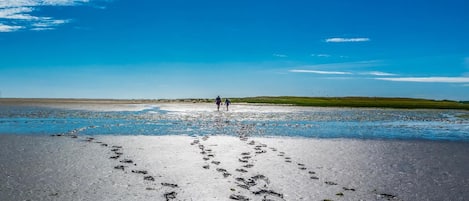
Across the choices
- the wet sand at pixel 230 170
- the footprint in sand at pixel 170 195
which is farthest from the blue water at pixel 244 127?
the footprint in sand at pixel 170 195

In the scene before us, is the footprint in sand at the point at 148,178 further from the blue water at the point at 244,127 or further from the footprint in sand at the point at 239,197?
the blue water at the point at 244,127

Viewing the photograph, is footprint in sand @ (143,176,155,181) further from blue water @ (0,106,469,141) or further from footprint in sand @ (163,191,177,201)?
blue water @ (0,106,469,141)

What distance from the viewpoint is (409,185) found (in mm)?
12008

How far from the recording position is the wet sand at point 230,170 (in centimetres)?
1085

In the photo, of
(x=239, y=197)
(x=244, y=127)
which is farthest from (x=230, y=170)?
(x=244, y=127)

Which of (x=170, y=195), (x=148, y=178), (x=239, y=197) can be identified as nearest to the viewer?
(x=239, y=197)

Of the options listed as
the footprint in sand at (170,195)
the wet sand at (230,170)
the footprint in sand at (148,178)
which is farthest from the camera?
the footprint in sand at (148,178)

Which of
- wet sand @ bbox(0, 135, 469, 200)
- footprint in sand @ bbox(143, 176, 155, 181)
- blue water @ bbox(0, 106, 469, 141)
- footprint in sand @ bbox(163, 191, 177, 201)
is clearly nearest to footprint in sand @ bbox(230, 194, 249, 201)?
wet sand @ bbox(0, 135, 469, 200)

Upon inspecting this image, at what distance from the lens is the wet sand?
35.6 feet

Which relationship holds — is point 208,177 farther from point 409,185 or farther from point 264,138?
point 264,138

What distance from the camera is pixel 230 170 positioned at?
13.8 m

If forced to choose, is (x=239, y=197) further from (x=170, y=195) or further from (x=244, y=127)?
(x=244, y=127)

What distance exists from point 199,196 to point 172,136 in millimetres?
14629

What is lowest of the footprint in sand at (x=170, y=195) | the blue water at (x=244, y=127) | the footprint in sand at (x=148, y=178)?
the footprint in sand at (x=170, y=195)
